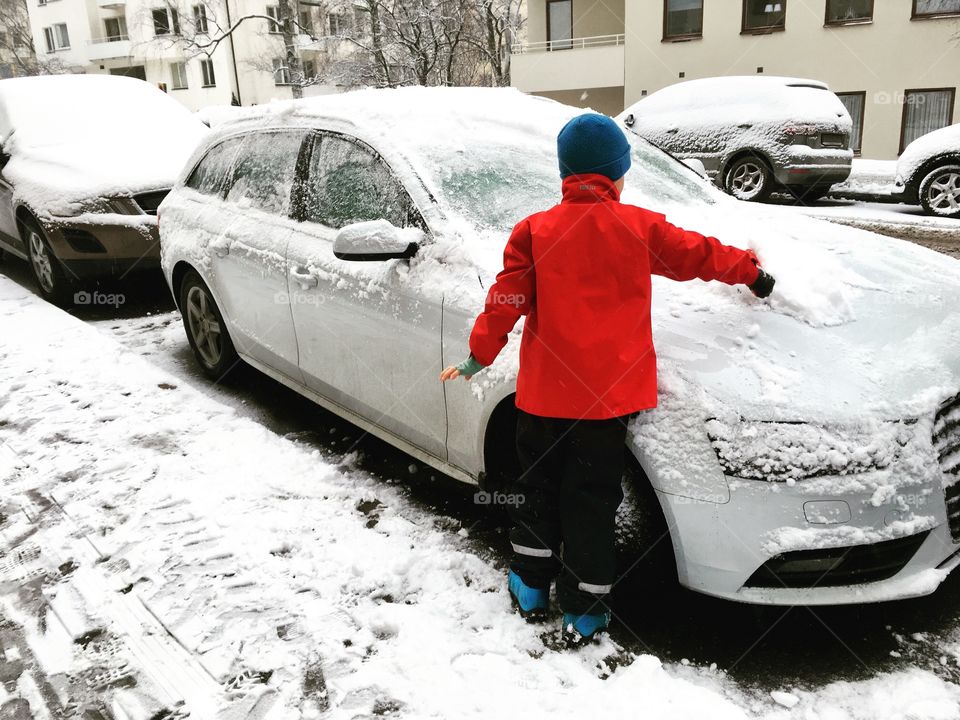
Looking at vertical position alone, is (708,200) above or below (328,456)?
above

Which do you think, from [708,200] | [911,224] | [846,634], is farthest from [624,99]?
[846,634]

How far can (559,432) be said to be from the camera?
243cm

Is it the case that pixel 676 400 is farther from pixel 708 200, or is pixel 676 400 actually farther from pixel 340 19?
pixel 340 19

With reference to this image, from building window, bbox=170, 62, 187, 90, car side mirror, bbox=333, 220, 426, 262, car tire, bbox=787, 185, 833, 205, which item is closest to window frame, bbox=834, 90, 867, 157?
car tire, bbox=787, 185, 833, 205

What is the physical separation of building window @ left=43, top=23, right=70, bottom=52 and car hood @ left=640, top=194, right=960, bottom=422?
55347 mm

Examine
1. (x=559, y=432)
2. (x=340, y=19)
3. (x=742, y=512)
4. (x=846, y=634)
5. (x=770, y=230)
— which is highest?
(x=340, y=19)

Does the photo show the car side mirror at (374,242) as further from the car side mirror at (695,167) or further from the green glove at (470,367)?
the car side mirror at (695,167)

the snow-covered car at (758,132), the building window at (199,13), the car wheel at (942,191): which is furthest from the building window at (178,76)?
the car wheel at (942,191)

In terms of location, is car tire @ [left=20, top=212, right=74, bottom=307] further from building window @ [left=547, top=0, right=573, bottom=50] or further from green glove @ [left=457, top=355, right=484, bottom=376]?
building window @ [left=547, top=0, right=573, bottom=50]

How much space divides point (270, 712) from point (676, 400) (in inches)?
58.9

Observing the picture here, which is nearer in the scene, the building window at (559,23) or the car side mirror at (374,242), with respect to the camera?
the car side mirror at (374,242)

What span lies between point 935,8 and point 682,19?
20.3ft

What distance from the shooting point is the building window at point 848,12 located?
19.1 metres

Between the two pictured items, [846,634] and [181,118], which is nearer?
[846,634]
